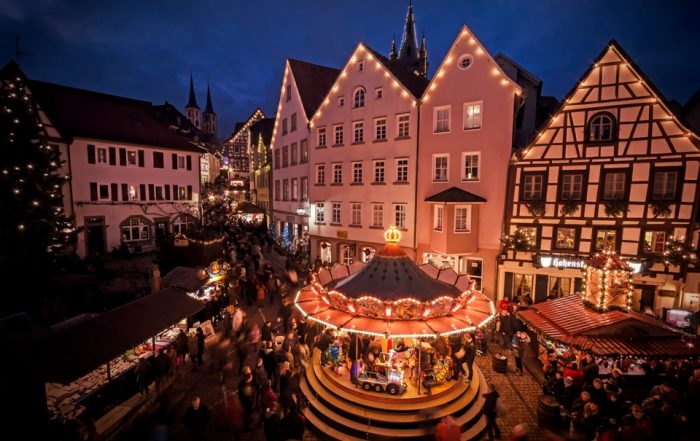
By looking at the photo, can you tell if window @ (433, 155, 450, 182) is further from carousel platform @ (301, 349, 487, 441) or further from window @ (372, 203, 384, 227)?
carousel platform @ (301, 349, 487, 441)

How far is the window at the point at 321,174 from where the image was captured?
26.0 metres

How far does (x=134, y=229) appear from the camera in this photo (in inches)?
1171

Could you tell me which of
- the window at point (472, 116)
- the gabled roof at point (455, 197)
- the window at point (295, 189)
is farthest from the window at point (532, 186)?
the window at point (295, 189)

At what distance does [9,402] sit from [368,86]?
22514 mm

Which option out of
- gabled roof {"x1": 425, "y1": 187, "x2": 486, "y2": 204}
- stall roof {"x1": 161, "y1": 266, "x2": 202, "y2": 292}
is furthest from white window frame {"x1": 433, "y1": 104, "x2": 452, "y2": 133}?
stall roof {"x1": 161, "y1": 266, "x2": 202, "y2": 292}

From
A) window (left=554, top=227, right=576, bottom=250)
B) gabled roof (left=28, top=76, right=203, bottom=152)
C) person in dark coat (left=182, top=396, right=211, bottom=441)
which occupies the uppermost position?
gabled roof (left=28, top=76, right=203, bottom=152)

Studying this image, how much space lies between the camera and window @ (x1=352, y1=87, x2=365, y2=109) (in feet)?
77.6

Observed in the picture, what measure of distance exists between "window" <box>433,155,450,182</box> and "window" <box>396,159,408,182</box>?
1864mm

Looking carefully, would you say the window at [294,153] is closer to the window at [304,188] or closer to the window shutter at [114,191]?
the window at [304,188]

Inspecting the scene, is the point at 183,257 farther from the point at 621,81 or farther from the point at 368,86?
the point at 621,81

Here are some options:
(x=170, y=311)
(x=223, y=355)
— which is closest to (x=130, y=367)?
(x=170, y=311)

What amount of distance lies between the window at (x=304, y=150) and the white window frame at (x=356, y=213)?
240 inches

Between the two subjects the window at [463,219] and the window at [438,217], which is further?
the window at [438,217]

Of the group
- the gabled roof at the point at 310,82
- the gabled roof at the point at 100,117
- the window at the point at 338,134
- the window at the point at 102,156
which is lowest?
the window at the point at 102,156
